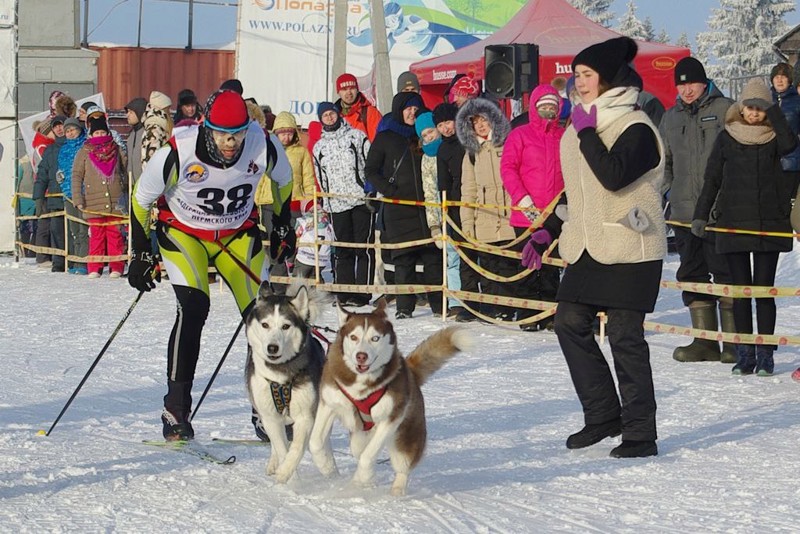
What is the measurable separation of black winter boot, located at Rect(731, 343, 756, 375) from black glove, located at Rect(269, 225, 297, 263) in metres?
3.61

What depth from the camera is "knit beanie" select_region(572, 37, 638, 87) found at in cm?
624

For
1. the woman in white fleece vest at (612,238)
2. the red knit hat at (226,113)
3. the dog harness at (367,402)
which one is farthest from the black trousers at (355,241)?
the dog harness at (367,402)

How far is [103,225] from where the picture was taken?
15.8m

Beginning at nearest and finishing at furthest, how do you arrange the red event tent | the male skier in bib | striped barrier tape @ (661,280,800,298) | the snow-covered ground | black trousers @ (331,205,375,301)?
the snow-covered ground < the male skier in bib < striped barrier tape @ (661,280,800,298) < black trousers @ (331,205,375,301) < the red event tent

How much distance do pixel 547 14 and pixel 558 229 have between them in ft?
42.3

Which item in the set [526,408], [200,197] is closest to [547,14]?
[526,408]

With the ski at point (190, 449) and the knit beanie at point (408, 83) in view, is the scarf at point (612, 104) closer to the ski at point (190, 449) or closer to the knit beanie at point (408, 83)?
the ski at point (190, 449)

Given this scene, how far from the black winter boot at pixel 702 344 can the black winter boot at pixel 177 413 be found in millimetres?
4329

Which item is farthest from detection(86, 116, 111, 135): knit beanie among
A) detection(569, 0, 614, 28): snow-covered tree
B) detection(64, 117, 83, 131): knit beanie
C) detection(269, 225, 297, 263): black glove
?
detection(569, 0, 614, 28): snow-covered tree

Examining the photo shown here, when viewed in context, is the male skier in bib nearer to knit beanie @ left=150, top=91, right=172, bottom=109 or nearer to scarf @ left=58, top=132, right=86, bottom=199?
knit beanie @ left=150, top=91, right=172, bottom=109

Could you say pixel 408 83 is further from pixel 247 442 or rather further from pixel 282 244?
pixel 247 442

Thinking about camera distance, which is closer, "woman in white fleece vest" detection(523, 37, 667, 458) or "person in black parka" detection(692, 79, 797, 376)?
"woman in white fleece vest" detection(523, 37, 667, 458)

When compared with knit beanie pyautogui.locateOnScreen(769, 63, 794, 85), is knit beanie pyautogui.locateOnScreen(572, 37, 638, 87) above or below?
below

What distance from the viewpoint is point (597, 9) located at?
209 feet
